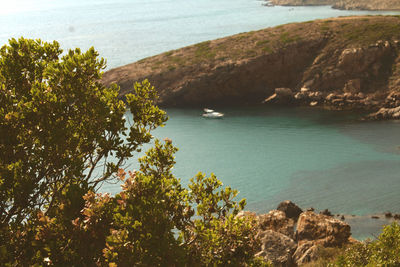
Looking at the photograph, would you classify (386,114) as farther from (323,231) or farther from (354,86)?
(323,231)

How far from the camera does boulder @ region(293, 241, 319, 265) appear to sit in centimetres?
3030

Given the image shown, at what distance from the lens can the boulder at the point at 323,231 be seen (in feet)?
117

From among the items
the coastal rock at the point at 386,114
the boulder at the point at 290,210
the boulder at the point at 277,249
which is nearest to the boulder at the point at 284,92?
the coastal rock at the point at 386,114

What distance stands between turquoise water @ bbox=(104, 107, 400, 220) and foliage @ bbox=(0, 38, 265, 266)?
112 feet

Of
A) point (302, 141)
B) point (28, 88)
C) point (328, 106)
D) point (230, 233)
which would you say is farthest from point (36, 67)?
point (328, 106)

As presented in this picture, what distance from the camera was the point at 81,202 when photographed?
14.1m

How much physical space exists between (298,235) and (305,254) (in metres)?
6.68

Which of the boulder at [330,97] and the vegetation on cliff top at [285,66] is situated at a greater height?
the vegetation on cliff top at [285,66]

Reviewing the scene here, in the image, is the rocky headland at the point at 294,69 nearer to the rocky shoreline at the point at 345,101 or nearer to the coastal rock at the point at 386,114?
the rocky shoreline at the point at 345,101

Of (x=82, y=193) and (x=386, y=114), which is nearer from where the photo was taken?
(x=82, y=193)

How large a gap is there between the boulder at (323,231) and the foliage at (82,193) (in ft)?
73.2

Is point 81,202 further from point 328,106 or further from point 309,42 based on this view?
point 309,42

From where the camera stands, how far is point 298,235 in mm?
37281

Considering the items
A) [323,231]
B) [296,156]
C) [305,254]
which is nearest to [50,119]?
[305,254]
